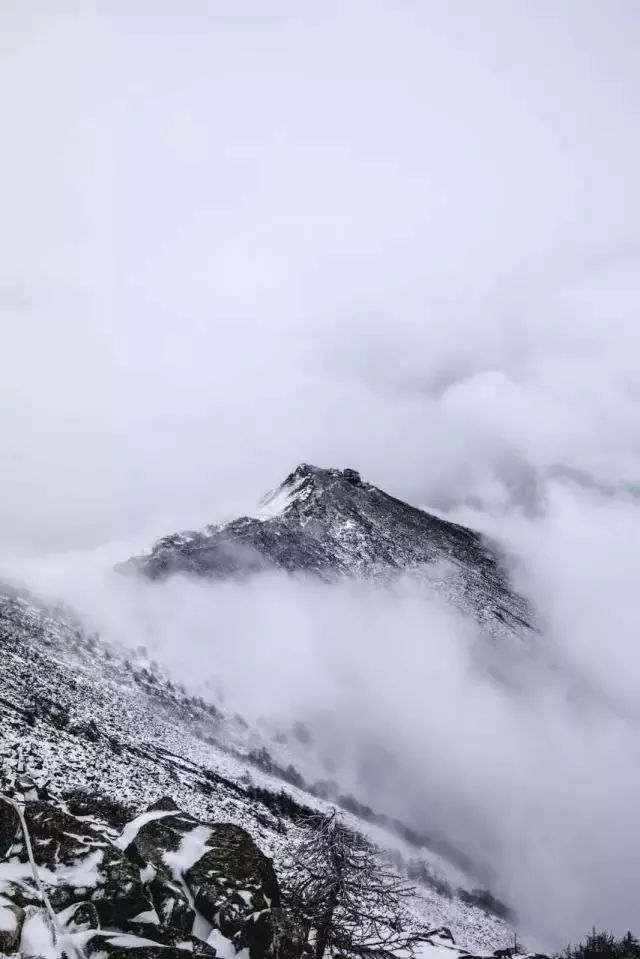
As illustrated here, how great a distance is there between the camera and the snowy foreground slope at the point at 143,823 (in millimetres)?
10820

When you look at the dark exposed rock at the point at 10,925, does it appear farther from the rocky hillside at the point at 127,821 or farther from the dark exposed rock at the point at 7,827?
the dark exposed rock at the point at 7,827

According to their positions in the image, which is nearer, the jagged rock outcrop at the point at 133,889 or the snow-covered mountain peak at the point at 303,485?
the jagged rock outcrop at the point at 133,889

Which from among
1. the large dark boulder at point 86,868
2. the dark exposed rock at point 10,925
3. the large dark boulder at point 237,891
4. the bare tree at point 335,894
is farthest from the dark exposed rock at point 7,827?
the bare tree at point 335,894

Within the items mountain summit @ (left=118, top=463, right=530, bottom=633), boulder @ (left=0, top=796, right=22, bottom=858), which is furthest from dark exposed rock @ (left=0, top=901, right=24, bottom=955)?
mountain summit @ (left=118, top=463, right=530, bottom=633)

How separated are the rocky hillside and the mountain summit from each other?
82.0 metres

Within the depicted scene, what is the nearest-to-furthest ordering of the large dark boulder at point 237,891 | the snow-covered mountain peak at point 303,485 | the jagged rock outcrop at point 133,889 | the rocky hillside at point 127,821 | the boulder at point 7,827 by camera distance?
the jagged rock outcrop at point 133,889
the rocky hillside at point 127,821
the boulder at point 7,827
the large dark boulder at point 237,891
the snow-covered mountain peak at point 303,485

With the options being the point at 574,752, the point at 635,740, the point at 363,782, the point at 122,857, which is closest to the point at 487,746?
the point at 574,752

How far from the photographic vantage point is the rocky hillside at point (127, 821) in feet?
35.4

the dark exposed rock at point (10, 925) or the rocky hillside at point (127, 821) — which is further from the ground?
the rocky hillside at point (127, 821)

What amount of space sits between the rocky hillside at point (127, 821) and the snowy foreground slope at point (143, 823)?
49 millimetres

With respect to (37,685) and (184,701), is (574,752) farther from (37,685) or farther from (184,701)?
(37,685)

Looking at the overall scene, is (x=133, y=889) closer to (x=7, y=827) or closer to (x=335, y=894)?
(x=7, y=827)

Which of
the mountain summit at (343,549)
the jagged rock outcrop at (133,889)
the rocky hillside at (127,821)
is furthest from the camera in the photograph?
the mountain summit at (343,549)

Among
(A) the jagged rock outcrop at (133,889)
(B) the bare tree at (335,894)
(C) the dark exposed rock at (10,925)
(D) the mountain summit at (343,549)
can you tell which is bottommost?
(C) the dark exposed rock at (10,925)
